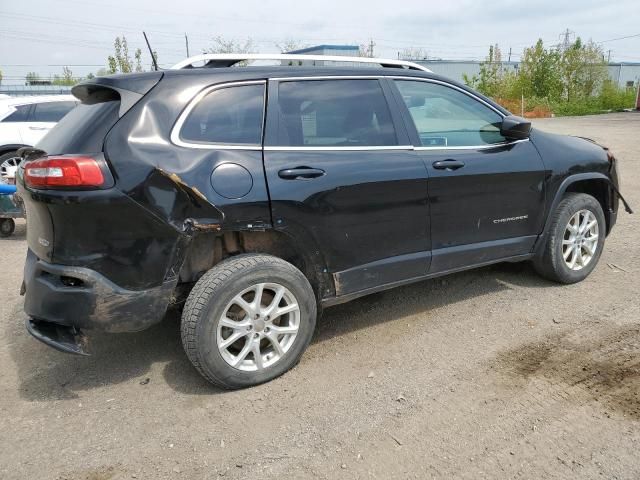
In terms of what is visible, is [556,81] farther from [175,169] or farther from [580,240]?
[175,169]

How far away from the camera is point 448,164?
365 centimetres

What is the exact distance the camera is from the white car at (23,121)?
8.38m

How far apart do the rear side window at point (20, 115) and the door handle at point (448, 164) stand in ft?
25.8

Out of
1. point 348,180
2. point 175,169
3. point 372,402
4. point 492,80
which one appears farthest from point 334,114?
point 492,80

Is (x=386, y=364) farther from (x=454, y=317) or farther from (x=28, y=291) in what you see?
(x=28, y=291)

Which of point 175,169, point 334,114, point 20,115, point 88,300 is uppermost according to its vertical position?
point 20,115

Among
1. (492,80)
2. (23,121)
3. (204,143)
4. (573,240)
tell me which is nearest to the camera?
(204,143)

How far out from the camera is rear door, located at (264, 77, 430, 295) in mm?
3121

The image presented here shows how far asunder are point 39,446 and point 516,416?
2.49m

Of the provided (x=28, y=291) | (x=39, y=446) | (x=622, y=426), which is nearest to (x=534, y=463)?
(x=622, y=426)

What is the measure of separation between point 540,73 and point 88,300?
40.1 metres

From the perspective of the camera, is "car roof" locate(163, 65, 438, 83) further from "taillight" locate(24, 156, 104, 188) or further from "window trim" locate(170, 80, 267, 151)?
"taillight" locate(24, 156, 104, 188)

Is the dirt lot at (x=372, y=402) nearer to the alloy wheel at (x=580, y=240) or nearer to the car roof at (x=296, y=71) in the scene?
the alloy wheel at (x=580, y=240)

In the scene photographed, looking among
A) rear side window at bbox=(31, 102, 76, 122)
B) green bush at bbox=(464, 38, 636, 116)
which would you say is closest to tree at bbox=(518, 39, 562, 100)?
green bush at bbox=(464, 38, 636, 116)
